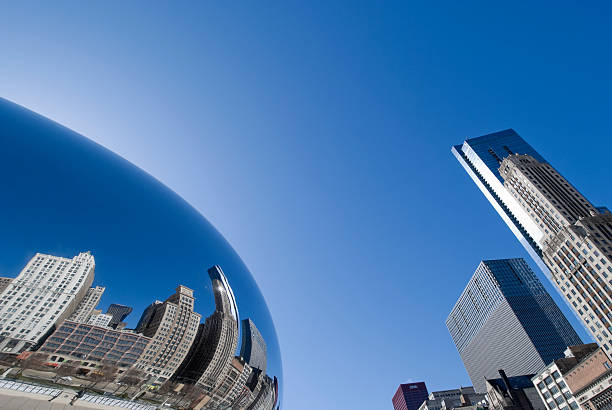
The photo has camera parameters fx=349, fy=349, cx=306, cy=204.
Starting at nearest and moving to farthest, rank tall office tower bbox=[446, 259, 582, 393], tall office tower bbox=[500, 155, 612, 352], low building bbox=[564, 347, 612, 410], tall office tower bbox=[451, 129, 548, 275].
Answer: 1. low building bbox=[564, 347, 612, 410]
2. tall office tower bbox=[500, 155, 612, 352]
3. tall office tower bbox=[451, 129, 548, 275]
4. tall office tower bbox=[446, 259, 582, 393]

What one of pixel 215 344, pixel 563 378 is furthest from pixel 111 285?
pixel 563 378

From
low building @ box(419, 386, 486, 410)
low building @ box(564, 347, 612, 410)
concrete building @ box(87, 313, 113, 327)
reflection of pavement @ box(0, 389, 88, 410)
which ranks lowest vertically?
reflection of pavement @ box(0, 389, 88, 410)

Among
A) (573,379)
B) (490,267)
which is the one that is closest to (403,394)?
(490,267)

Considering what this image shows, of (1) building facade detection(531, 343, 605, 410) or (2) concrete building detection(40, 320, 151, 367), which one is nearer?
(2) concrete building detection(40, 320, 151, 367)

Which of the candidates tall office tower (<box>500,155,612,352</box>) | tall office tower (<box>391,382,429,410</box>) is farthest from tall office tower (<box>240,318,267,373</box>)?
tall office tower (<box>391,382,429,410</box>)

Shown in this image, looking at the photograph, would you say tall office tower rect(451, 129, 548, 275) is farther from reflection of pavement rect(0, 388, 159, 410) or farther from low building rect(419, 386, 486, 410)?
reflection of pavement rect(0, 388, 159, 410)

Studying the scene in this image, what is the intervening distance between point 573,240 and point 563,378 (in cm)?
1822

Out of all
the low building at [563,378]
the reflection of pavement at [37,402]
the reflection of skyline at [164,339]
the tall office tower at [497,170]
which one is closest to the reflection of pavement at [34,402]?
the reflection of pavement at [37,402]

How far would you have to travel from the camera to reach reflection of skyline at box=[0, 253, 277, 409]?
2.71 m

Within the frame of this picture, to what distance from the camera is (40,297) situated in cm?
269

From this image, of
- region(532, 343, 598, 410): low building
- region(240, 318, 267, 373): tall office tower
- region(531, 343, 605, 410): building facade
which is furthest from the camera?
region(532, 343, 598, 410): low building

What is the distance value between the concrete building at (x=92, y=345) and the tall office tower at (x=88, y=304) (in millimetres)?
58

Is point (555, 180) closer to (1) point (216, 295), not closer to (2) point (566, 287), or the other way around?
(2) point (566, 287)

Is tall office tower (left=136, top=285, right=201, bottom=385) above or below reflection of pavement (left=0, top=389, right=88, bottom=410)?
above
